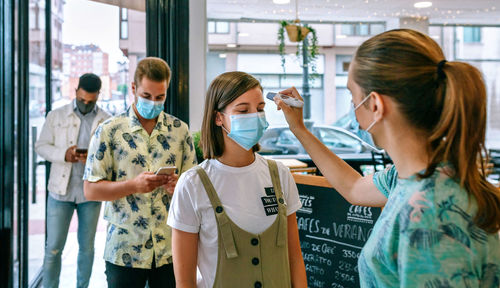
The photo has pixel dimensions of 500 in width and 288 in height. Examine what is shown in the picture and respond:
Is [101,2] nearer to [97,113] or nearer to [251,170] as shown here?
[97,113]

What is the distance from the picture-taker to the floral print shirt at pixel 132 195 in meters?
1.98

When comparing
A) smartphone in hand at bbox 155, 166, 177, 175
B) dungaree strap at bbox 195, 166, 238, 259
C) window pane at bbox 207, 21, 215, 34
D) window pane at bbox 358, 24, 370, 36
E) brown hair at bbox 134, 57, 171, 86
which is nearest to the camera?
dungaree strap at bbox 195, 166, 238, 259

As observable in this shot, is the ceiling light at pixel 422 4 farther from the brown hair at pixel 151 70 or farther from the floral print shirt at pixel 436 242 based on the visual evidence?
the floral print shirt at pixel 436 242

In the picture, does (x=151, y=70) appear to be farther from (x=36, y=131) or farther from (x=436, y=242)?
(x=36, y=131)

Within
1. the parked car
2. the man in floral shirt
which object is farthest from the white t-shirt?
the parked car

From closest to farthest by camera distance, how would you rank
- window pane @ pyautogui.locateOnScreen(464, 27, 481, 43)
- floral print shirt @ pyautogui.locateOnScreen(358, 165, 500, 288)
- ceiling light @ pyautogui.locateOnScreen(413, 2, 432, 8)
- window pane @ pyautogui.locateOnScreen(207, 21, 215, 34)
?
floral print shirt @ pyautogui.locateOnScreen(358, 165, 500, 288) < ceiling light @ pyautogui.locateOnScreen(413, 2, 432, 8) < window pane @ pyautogui.locateOnScreen(207, 21, 215, 34) < window pane @ pyautogui.locateOnScreen(464, 27, 481, 43)

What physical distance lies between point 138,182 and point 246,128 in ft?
2.08

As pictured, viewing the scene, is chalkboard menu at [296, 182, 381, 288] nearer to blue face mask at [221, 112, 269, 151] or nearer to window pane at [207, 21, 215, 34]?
blue face mask at [221, 112, 269, 151]

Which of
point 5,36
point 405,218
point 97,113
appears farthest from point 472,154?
point 97,113

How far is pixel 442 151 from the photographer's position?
91 cm

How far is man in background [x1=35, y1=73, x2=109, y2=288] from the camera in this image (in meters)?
3.20

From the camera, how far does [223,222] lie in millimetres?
1390

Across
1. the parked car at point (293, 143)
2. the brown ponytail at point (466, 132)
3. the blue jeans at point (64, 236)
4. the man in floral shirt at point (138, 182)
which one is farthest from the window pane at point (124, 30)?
the parked car at point (293, 143)

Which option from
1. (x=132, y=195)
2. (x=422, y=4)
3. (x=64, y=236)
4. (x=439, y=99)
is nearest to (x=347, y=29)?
(x=422, y=4)
